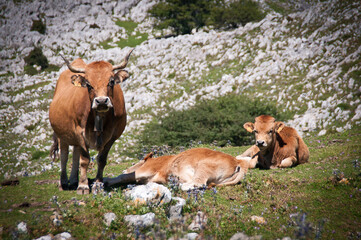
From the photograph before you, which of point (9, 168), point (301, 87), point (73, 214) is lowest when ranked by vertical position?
point (9, 168)

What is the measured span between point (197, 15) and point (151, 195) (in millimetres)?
48859

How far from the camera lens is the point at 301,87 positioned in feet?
70.6

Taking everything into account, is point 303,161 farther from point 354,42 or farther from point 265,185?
point 354,42

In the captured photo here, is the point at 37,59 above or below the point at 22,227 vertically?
below

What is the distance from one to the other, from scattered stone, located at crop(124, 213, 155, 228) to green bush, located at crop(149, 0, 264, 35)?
151 feet

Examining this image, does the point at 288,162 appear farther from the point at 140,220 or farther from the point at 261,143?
the point at 140,220

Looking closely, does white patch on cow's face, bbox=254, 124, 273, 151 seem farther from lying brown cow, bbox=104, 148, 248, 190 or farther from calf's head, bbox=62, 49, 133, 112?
calf's head, bbox=62, 49, 133, 112

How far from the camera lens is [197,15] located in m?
50.8

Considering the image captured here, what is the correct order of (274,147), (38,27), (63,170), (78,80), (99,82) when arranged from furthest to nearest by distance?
1. (38,27)
2. (274,147)
3. (63,170)
4. (78,80)
5. (99,82)

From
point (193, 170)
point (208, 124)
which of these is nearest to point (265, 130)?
point (193, 170)

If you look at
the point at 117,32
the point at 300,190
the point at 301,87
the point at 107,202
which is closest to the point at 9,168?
the point at 107,202

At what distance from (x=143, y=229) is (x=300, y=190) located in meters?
4.30

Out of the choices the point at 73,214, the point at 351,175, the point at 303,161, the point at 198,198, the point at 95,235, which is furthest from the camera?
the point at 303,161

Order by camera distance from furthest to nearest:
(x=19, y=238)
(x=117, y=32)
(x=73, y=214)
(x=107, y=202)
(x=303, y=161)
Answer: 1. (x=117, y=32)
2. (x=303, y=161)
3. (x=107, y=202)
4. (x=73, y=214)
5. (x=19, y=238)
